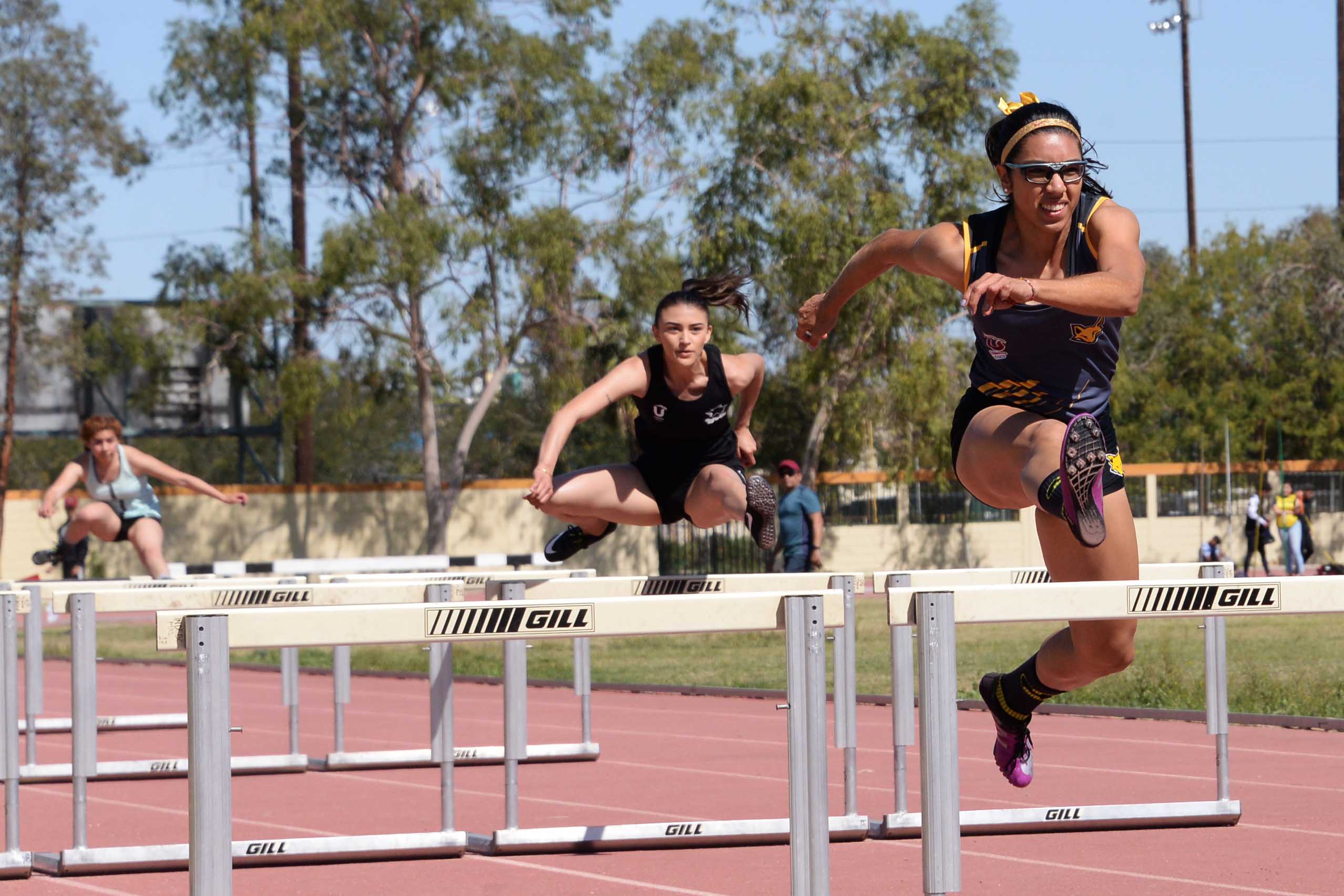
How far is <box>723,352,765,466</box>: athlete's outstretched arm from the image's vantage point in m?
7.11

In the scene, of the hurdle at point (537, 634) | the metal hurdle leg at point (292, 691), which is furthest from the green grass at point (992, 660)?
the hurdle at point (537, 634)

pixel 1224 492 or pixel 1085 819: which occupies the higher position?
pixel 1224 492

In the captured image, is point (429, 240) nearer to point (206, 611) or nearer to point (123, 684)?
point (123, 684)

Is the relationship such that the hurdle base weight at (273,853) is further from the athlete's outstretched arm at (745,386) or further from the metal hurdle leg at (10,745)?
the athlete's outstretched arm at (745,386)

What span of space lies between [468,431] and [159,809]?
73.1ft

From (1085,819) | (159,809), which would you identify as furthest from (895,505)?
(1085,819)

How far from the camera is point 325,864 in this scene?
6.27m

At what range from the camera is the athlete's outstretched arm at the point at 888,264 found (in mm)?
4668

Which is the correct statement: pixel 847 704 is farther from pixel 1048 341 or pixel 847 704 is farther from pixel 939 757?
pixel 939 757

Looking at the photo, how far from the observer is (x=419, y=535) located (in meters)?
31.0

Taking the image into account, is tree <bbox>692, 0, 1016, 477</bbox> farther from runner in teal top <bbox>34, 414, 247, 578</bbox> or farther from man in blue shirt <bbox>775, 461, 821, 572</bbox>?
runner in teal top <bbox>34, 414, 247, 578</bbox>

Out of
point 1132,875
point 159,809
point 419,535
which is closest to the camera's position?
point 1132,875

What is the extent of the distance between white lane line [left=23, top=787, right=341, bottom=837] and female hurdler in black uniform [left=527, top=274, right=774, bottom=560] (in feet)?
4.89

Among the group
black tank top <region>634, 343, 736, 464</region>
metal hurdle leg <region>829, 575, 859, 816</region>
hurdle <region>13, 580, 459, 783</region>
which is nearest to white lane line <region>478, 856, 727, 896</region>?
hurdle <region>13, 580, 459, 783</region>
